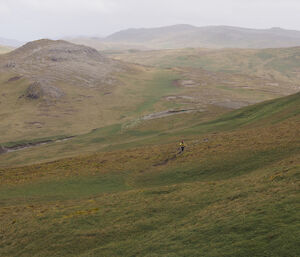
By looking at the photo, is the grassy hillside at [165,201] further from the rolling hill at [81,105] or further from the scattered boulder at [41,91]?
the scattered boulder at [41,91]

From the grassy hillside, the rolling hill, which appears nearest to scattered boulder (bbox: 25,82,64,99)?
the rolling hill

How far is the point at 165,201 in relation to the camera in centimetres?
3775

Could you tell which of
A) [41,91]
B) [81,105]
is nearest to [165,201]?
[81,105]

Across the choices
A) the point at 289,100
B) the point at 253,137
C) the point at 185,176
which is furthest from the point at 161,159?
the point at 289,100

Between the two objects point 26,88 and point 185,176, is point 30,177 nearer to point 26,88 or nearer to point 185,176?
point 185,176

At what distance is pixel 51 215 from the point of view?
3888cm

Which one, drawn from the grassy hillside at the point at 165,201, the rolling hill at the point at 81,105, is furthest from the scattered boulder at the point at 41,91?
the grassy hillside at the point at 165,201

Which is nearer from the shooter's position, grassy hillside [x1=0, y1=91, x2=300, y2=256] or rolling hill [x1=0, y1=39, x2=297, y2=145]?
grassy hillside [x1=0, y1=91, x2=300, y2=256]

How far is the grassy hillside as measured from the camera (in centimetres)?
2609

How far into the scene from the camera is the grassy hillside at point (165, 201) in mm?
26094

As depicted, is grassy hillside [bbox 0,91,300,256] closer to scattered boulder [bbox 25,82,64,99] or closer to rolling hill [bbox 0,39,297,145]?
rolling hill [bbox 0,39,297,145]

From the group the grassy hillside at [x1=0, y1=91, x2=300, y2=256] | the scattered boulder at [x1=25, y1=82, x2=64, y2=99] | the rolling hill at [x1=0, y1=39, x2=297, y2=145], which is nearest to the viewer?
the grassy hillside at [x1=0, y1=91, x2=300, y2=256]

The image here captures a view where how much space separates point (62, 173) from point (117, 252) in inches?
1478

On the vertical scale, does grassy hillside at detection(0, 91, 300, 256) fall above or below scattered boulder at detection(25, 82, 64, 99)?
below
